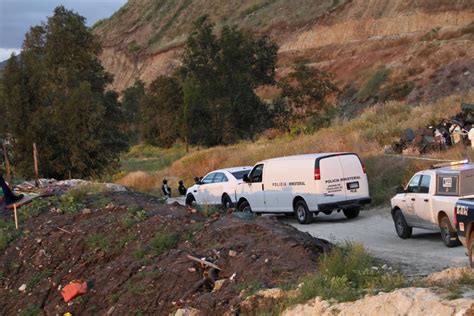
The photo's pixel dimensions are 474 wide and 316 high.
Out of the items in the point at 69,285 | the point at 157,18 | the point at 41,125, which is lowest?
the point at 69,285

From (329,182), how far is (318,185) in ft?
1.06

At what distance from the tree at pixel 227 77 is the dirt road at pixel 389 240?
32999 millimetres

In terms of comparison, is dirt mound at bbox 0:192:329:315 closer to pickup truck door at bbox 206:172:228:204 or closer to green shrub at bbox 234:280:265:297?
green shrub at bbox 234:280:265:297

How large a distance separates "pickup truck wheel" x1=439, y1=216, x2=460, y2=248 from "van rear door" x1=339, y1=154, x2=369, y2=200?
5.95 meters

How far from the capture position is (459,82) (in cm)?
5669

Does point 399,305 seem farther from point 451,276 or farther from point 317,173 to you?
point 317,173

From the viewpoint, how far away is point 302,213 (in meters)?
23.0

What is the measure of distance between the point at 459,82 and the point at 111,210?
145ft

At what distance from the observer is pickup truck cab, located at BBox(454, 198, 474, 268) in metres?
12.1

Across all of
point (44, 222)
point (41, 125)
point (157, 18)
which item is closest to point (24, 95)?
point (41, 125)

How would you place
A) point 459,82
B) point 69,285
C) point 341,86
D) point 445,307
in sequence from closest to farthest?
1. point 445,307
2. point 69,285
3. point 459,82
4. point 341,86

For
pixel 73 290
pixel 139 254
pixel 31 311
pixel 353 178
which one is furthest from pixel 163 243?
pixel 353 178

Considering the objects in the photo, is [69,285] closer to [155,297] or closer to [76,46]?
[155,297]

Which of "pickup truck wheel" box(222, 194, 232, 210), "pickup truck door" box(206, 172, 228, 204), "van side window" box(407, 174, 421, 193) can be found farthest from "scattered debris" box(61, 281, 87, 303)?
"pickup truck door" box(206, 172, 228, 204)
